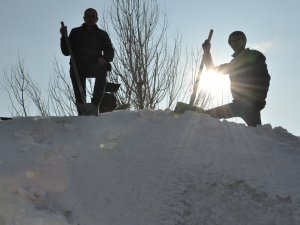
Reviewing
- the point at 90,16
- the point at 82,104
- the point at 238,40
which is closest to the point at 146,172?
the point at 82,104

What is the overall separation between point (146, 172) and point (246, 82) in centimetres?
172

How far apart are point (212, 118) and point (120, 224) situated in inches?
70.9

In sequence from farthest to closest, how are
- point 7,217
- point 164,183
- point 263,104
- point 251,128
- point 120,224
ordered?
point 263,104
point 251,128
point 164,183
point 120,224
point 7,217

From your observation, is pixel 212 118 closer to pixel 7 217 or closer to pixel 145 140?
pixel 145 140

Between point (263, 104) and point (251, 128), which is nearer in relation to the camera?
point (251, 128)

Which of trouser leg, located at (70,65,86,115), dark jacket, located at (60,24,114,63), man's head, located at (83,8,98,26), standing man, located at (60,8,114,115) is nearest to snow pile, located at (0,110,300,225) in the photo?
trouser leg, located at (70,65,86,115)

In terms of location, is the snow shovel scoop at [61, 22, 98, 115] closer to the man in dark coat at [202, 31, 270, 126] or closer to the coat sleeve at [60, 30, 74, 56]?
the coat sleeve at [60, 30, 74, 56]

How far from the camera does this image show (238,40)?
4.79 metres

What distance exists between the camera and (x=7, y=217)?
9.29 feet

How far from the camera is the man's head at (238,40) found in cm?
479

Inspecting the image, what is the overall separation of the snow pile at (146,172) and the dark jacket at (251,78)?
39cm

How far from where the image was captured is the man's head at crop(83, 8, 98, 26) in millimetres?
5125

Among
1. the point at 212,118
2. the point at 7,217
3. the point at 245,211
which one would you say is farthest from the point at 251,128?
the point at 7,217

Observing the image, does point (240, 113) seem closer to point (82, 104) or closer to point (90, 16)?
point (82, 104)
